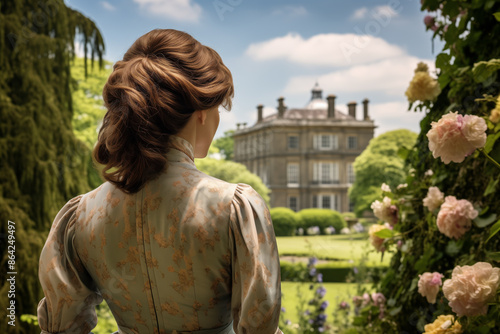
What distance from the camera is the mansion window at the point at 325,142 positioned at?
13.9m

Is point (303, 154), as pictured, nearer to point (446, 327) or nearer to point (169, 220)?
point (446, 327)

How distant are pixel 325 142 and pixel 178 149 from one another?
13.5 m

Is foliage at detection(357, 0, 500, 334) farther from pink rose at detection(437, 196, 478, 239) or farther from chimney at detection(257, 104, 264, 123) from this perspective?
chimney at detection(257, 104, 264, 123)

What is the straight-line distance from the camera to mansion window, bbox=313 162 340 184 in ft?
45.3

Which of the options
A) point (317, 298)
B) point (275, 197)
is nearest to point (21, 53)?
point (317, 298)

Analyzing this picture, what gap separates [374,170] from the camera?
16.0m

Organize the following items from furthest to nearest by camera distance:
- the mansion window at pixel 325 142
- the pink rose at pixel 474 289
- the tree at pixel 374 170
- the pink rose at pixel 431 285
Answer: the tree at pixel 374 170 < the mansion window at pixel 325 142 < the pink rose at pixel 431 285 < the pink rose at pixel 474 289

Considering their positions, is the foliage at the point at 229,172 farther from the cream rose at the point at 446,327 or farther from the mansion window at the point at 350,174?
the cream rose at the point at 446,327

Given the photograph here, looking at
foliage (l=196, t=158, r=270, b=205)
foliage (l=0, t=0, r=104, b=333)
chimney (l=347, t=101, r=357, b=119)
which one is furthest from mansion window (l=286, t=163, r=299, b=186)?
foliage (l=0, t=0, r=104, b=333)

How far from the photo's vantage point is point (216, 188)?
0.91 meters

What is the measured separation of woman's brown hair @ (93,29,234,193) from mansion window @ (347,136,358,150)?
13.5m

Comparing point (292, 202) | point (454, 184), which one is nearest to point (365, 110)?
point (292, 202)

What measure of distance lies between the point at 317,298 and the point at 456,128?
2.66m

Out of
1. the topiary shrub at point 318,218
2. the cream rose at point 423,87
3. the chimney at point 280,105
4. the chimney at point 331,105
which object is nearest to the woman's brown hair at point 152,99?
the cream rose at point 423,87
